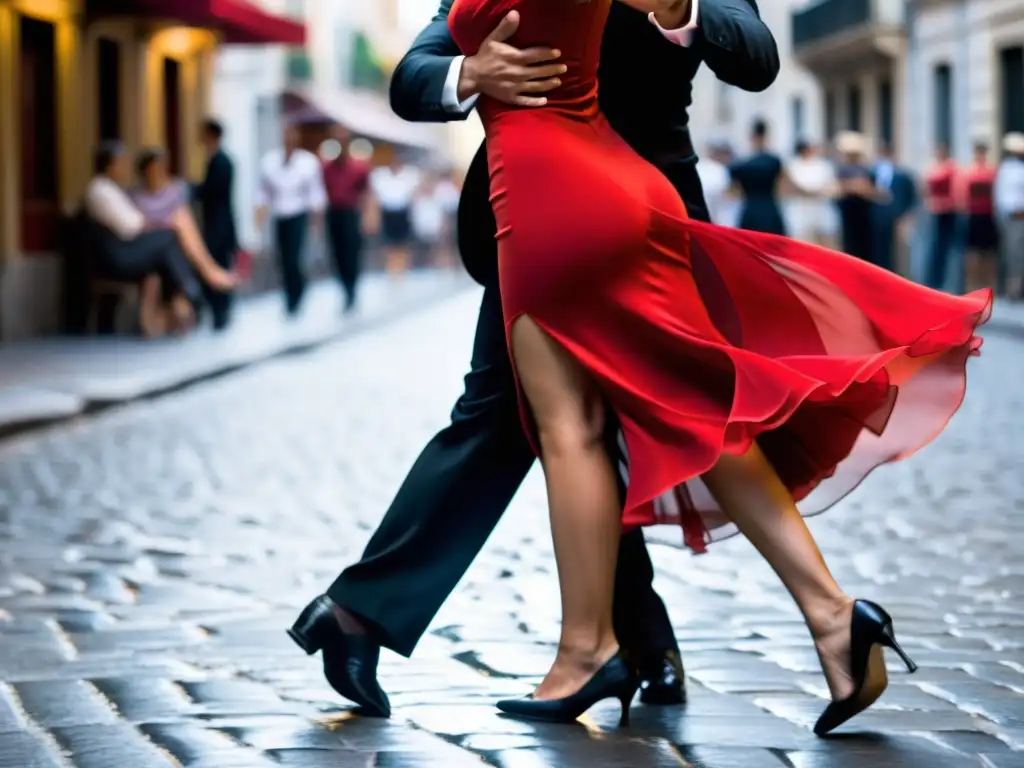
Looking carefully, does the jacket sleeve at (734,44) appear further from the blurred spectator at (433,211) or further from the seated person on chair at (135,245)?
the blurred spectator at (433,211)

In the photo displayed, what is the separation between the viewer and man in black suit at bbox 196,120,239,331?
20.8m

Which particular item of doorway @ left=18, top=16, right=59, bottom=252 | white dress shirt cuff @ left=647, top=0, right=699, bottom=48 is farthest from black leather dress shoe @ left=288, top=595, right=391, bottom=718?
doorway @ left=18, top=16, right=59, bottom=252

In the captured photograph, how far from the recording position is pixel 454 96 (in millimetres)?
4125

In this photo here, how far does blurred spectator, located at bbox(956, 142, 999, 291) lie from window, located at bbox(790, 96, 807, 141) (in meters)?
27.6

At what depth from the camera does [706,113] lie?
71688mm

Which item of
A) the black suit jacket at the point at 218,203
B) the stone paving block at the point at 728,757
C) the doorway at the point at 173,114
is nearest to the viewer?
the stone paving block at the point at 728,757

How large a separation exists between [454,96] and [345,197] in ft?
65.1

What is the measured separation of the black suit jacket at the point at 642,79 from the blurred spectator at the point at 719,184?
68.9 feet

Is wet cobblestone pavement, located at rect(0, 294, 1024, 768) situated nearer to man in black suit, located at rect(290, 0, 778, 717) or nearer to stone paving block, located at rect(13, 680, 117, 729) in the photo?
stone paving block, located at rect(13, 680, 117, 729)

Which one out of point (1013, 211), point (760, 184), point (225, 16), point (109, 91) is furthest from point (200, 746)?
point (1013, 211)

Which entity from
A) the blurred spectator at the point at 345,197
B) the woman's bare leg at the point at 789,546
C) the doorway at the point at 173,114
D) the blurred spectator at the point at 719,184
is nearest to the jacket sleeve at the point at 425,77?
the woman's bare leg at the point at 789,546

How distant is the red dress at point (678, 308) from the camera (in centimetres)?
410

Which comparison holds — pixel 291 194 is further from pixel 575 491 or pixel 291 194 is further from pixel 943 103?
pixel 943 103

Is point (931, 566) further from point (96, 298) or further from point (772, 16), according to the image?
point (772, 16)
